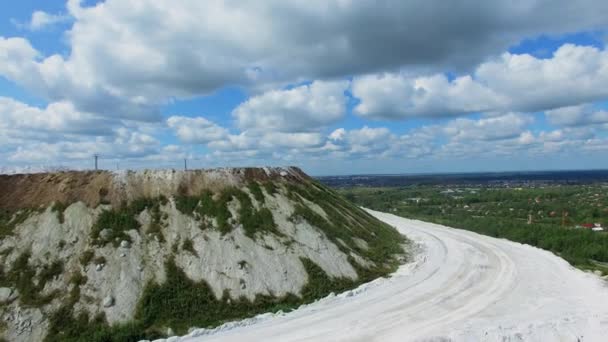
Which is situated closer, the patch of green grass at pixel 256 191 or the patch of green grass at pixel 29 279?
the patch of green grass at pixel 29 279

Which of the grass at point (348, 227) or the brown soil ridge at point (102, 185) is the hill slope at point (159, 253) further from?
the grass at point (348, 227)

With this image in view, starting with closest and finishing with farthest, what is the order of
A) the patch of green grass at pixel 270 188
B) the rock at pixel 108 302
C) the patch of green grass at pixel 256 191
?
the rock at pixel 108 302 → the patch of green grass at pixel 256 191 → the patch of green grass at pixel 270 188

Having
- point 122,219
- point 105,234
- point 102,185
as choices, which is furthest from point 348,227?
point 102,185

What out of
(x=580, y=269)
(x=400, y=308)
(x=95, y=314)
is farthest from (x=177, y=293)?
(x=580, y=269)

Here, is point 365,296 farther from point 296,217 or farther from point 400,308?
point 296,217

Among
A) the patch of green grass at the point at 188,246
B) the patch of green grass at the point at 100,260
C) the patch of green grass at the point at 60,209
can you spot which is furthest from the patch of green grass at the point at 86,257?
the patch of green grass at the point at 188,246

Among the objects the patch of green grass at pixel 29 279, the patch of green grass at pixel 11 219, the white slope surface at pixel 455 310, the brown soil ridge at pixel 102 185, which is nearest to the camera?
the white slope surface at pixel 455 310

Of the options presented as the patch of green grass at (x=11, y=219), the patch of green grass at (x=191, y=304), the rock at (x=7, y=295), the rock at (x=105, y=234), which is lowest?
the patch of green grass at (x=191, y=304)
